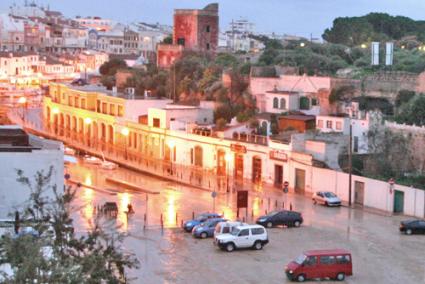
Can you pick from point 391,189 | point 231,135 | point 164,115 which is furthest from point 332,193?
point 164,115

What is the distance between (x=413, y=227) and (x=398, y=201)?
348 cm

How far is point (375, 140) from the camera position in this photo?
3203 centimetres

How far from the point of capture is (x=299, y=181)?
100 ft

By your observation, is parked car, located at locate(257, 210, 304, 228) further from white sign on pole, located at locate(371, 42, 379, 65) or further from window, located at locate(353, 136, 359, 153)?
white sign on pole, located at locate(371, 42, 379, 65)

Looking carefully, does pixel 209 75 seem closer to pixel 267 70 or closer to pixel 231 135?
pixel 267 70

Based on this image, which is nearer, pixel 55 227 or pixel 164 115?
pixel 55 227

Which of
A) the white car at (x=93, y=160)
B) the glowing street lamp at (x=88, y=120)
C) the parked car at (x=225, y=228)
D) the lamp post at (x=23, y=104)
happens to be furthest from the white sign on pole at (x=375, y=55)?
the parked car at (x=225, y=228)

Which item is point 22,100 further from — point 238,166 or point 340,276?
point 340,276

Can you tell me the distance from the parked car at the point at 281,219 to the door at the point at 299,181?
6412 mm

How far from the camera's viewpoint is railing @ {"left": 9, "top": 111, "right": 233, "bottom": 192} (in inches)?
1273

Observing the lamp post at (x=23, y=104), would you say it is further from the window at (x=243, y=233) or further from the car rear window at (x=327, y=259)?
the car rear window at (x=327, y=259)

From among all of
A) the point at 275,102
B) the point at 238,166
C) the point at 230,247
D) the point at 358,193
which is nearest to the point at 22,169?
the point at 230,247

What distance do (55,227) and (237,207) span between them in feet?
52.0

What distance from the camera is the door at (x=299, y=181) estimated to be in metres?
30.3
